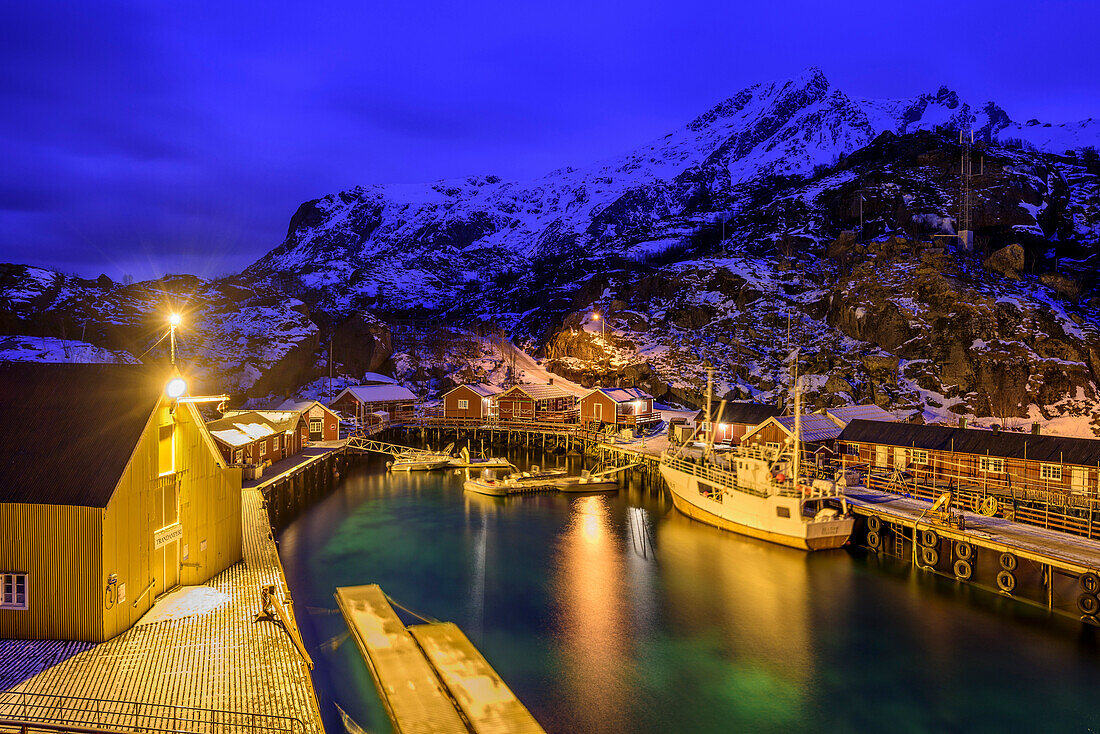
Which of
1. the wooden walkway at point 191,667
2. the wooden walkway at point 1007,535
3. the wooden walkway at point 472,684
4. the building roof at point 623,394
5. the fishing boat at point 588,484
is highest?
the building roof at point 623,394

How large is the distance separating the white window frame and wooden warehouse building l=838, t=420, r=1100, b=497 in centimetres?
4162

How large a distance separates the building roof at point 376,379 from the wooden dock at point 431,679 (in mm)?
72917

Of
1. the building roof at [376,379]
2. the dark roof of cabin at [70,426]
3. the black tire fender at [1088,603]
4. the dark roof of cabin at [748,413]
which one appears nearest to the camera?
the dark roof of cabin at [70,426]

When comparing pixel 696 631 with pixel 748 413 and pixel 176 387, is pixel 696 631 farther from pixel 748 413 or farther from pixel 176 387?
pixel 748 413

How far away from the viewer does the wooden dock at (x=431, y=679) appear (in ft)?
53.5

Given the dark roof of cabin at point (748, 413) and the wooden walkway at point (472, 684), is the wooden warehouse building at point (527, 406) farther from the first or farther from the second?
the wooden walkway at point (472, 684)

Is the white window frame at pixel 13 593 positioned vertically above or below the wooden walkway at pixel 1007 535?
above

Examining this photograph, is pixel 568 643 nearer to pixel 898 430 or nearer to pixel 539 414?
pixel 898 430

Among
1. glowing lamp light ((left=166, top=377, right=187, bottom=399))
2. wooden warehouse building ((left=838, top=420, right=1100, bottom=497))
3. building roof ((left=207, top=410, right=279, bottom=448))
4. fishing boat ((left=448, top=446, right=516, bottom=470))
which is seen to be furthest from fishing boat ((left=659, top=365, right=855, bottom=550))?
building roof ((left=207, top=410, right=279, bottom=448))

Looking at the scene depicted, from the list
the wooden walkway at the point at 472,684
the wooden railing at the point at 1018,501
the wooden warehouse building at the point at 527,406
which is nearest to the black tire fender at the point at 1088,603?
the wooden railing at the point at 1018,501

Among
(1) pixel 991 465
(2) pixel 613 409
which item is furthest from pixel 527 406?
(1) pixel 991 465

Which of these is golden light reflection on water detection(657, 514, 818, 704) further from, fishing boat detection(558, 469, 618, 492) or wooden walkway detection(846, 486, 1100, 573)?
fishing boat detection(558, 469, 618, 492)

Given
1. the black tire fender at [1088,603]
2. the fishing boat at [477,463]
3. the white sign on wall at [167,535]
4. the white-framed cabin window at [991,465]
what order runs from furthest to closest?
the fishing boat at [477,463] → the white-framed cabin window at [991,465] → the black tire fender at [1088,603] → the white sign on wall at [167,535]

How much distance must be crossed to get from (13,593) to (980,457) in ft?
143
